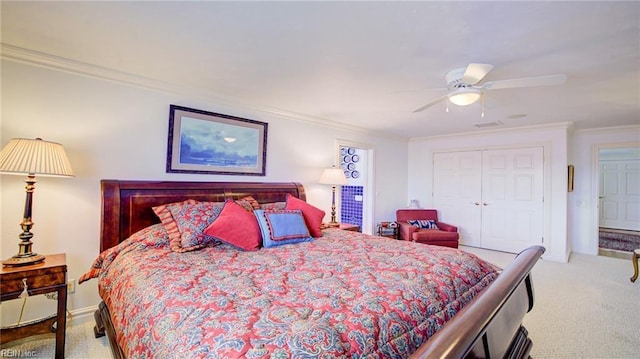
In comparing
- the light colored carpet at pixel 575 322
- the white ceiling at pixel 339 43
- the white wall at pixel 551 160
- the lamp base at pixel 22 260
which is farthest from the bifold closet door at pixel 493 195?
the lamp base at pixel 22 260

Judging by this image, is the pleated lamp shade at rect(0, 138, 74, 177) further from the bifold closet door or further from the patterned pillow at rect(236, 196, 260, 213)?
the bifold closet door

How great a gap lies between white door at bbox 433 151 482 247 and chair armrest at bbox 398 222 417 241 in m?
1.32

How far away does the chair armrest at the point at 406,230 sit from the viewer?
15.5 feet

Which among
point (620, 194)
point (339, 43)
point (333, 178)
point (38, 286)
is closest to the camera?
point (38, 286)

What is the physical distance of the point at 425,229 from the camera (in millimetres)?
4906

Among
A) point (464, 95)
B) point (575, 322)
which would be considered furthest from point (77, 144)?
point (575, 322)

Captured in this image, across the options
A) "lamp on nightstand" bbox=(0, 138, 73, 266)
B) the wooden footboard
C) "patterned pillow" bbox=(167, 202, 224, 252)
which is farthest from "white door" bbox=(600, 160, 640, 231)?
"lamp on nightstand" bbox=(0, 138, 73, 266)

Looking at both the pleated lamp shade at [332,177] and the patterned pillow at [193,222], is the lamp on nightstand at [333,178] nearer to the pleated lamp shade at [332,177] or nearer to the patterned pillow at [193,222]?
the pleated lamp shade at [332,177]

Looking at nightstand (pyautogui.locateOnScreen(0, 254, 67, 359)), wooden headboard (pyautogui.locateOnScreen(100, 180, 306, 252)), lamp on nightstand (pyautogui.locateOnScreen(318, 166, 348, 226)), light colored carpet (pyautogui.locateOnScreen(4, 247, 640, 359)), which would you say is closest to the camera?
nightstand (pyautogui.locateOnScreen(0, 254, 67, 359))

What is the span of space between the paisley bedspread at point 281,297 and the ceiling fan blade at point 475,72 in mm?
1346

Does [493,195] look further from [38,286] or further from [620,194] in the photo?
[38,286]

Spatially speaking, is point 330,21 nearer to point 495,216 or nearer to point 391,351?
point 391,351

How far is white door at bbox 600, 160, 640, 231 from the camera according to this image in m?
7.32

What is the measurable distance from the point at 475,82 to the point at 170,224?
2.73 meters
